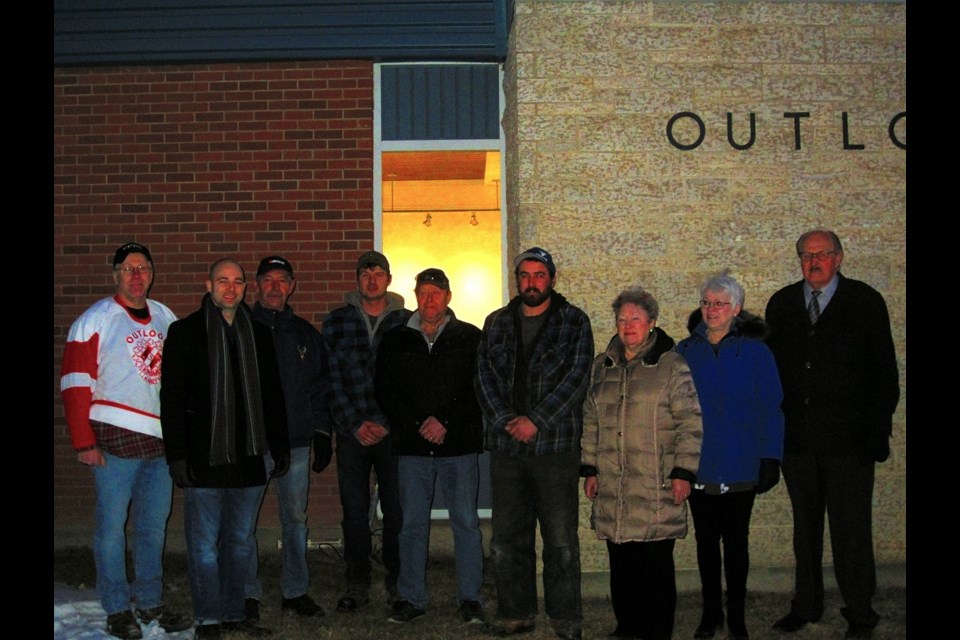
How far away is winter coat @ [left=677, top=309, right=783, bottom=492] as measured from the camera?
199 inches

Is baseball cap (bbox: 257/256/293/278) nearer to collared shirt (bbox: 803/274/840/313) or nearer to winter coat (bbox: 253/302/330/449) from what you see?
winter coat (bbox: 253/302/330/449)

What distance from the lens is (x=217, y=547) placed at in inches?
214

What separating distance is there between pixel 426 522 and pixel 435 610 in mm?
663

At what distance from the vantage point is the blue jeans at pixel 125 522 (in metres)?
5.21

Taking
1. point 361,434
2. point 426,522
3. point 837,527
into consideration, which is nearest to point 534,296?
point 361,434

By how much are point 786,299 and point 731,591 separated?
5.66 ft

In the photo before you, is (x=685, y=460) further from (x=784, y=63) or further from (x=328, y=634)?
(x=784, y=63)

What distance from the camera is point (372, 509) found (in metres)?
7.39

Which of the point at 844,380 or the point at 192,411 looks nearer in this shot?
the point at 192,411

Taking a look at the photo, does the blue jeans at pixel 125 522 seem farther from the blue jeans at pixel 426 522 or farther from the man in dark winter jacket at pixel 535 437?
the man in dark winter jacket at pixel 535 437

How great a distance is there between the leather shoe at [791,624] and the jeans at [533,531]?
1181 mm

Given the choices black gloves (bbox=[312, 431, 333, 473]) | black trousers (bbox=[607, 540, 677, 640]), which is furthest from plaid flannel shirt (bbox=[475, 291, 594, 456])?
black gloves (bbox=[312, 431, 333, 473])

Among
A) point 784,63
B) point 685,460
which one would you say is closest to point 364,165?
point 784,63

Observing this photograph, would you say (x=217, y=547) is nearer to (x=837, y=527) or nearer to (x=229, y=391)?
(x=229, y=391)
